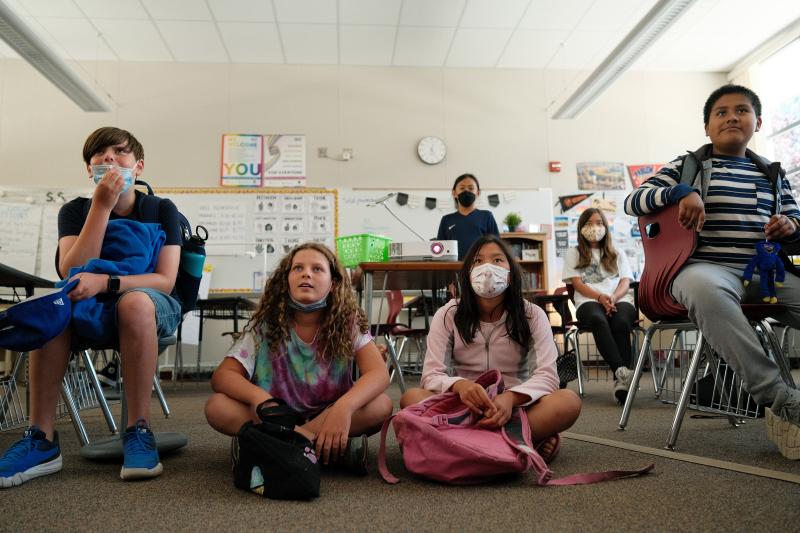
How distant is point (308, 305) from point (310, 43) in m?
4.77

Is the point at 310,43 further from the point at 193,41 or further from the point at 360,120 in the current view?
the point at 193,41

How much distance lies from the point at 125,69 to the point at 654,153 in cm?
564

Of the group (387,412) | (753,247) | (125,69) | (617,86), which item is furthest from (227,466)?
(617,86)

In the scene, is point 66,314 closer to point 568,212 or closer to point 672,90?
point 568,212

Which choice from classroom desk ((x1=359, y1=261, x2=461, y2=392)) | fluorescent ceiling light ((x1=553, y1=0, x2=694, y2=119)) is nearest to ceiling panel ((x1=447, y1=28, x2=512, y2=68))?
fluorescent ceiling light ((x1=553, y1=0, x2=694, y2=119))

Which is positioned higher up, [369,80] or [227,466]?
[369,80]

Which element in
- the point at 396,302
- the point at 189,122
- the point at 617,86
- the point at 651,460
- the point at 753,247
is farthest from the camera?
the point at 617,86

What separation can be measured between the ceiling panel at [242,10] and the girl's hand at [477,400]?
458 cm

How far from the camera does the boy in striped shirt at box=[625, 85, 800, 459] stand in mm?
1464

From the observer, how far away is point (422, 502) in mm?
1130

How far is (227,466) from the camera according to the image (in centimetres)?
150

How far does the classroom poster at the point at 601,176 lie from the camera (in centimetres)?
613

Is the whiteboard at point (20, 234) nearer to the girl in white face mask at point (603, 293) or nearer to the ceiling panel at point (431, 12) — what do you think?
the ceiling panel at point (431, 12)

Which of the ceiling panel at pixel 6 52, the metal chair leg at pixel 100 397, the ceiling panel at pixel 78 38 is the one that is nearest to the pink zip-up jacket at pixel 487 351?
the metal chair leg at pixel 100 397
